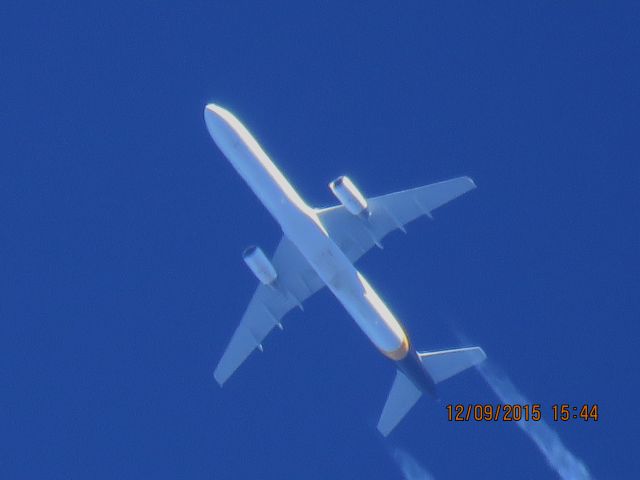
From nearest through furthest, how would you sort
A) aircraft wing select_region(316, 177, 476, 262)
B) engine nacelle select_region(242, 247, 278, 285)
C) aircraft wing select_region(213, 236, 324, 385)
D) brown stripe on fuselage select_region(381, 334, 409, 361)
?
brown stripe on fuselage select_region(381, 334, 409, 361) → aircraft wing select_region(316, 177, 476, 262) → engine nacelle select_region(242, 247, 278, 285) → aircraft wing select_region(213, 236, 324, 385)

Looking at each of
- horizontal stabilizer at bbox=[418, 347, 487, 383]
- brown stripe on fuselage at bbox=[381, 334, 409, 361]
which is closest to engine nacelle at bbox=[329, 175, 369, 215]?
brown stripe on fuselage at bbox=[381, 334, 409, 361]

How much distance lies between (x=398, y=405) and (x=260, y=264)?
11288 millimetres

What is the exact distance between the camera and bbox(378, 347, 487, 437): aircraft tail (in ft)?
217

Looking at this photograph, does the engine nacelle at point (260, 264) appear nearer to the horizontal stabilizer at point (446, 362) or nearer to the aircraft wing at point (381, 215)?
the aircraft wing at point (381, 215)

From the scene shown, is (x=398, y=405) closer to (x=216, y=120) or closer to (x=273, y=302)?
(x=273, y=302)

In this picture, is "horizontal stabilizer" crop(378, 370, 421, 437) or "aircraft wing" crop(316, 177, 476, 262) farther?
"horizontal stabilizer" crop(378, 370, 421, 437)

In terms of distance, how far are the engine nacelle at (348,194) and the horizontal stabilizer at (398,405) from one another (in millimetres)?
10108

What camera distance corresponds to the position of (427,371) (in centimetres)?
6694

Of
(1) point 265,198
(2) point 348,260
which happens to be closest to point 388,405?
(2) point 348,260

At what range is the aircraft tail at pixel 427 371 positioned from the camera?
66.2 m

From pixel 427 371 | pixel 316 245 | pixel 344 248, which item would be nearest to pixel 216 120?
pixel 316 245

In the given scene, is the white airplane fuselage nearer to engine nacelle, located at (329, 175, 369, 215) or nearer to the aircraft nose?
the aircraft nose

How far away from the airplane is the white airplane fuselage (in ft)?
0.18

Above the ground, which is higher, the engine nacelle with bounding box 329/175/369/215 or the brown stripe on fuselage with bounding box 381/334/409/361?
the engine nacelle with bounding box 329/175/369/215
